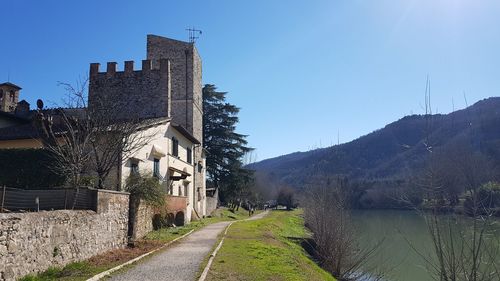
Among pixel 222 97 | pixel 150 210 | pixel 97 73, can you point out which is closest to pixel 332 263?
pixel 150 210

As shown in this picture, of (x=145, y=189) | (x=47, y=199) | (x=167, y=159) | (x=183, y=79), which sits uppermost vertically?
(x=183, y=79)

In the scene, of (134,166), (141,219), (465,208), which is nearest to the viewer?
(465,208)

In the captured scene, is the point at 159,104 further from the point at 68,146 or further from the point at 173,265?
the point at 173,265

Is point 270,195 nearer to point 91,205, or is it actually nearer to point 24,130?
point 24,130

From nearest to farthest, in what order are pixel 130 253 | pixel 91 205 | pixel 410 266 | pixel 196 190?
1. pixel 91 205
2. pixel 130 253
3. pixel 410 266
4. pixel 196 190

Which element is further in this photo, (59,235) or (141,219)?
(141,219)

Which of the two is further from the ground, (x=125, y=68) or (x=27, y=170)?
(x=125, y=68)

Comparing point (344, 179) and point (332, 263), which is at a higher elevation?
point (344, 179)

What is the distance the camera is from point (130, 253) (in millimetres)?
15070

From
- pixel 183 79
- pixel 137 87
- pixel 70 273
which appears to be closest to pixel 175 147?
pixel 137 87

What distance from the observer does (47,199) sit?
12.9m

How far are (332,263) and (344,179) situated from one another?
23.0ft

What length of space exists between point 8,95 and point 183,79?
18911 mm

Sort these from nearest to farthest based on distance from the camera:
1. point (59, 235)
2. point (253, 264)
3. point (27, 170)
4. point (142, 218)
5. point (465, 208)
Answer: point (465, 208), point (59, 235), point (253, 264), point (27, 170), point (142, 218)
